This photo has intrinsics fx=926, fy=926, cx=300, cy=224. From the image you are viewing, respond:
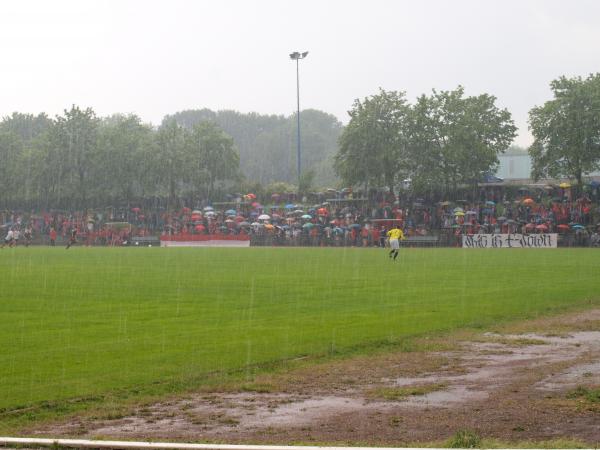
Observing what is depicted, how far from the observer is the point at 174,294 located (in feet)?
80.9

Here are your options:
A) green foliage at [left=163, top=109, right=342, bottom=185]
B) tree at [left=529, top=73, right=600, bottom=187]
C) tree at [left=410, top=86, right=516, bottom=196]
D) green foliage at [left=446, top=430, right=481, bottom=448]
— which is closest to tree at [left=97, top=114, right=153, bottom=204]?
tree at [left=410, top=86, right=516, bottom=196]

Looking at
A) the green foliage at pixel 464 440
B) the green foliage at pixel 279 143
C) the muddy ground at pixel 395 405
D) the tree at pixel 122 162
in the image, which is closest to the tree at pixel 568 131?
the tree at pixel 122 162

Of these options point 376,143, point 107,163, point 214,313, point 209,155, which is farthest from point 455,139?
point 214,313

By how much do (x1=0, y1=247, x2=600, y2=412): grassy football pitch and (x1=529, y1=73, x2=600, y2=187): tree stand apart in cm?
3953

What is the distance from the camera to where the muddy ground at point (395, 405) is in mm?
9234

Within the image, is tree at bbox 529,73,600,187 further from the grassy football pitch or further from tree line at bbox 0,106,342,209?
the grassy football pitch

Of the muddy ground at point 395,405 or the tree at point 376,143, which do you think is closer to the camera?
the muddy ground at point 395,405

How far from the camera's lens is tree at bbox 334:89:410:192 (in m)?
83.1

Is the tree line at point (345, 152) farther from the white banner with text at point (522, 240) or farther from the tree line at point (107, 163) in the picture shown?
the white banner with text at point (522, 240)

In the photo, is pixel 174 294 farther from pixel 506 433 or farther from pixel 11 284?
pixel 506 433

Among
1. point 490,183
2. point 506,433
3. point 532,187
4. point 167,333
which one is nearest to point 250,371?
point 167,333

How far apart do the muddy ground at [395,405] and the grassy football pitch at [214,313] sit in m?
1.16

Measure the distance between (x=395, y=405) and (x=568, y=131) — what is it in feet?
221

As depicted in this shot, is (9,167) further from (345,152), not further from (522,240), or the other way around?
(522,240)
